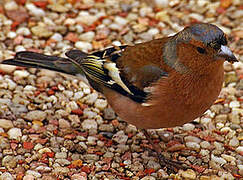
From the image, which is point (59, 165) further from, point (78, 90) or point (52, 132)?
point (78, 90)

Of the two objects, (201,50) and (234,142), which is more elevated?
(201,50)

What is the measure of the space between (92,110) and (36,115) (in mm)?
602

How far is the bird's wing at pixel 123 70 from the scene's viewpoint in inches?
168

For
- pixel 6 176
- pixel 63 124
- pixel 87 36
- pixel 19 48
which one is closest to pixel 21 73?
pixel 19 48

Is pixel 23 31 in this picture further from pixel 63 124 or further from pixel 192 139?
pixel 192 139

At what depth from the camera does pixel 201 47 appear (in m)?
3.82

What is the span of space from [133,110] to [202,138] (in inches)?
36.0

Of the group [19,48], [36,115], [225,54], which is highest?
[19,48]

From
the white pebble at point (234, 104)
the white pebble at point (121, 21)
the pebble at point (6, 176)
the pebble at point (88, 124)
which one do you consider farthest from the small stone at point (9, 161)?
the white pebble at point (121, 21)

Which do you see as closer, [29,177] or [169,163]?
[29,177]

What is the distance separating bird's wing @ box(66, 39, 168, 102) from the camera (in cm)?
426

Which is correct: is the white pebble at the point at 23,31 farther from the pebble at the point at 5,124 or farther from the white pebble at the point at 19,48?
the pebble at the point at 5,124

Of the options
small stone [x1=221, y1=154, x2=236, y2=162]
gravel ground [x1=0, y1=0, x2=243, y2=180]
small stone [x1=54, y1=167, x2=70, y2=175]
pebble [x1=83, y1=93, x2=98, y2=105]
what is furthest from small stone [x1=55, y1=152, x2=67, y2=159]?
small stone [x1=221, y1=154, x2=236, y2=162]

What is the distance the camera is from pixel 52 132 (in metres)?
4.79
